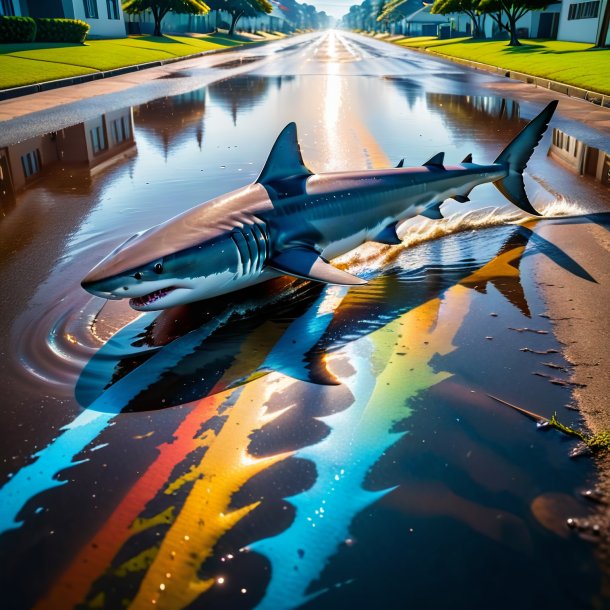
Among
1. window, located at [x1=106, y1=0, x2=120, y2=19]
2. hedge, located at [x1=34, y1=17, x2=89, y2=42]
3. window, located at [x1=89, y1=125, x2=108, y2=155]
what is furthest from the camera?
window, located at [x1=106, y1=0, x2=120, y2=19]

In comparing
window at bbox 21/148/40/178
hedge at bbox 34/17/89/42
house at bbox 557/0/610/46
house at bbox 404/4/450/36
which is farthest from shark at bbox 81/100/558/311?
house at bbox 404/4/450/36

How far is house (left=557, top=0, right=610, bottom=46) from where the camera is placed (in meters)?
38.0

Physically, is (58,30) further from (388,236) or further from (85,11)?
(388,236)

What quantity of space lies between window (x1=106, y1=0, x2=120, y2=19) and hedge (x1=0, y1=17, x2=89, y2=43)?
1543 cm

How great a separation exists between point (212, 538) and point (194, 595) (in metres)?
0.30

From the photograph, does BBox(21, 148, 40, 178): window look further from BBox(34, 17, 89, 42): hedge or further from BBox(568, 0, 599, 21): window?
BBox(568, 0, 599, 21): window

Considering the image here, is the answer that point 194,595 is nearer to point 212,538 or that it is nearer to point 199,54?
point 212,538

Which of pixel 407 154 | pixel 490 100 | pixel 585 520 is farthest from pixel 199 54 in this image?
pixel 585 520

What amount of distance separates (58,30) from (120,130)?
1291 inches

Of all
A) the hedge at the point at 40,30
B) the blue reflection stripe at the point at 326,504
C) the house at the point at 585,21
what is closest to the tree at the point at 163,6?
the hedge at the point at 40,30

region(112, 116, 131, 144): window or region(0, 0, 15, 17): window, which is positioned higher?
region(0, 0, 15, 17): window

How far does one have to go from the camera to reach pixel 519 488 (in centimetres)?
275

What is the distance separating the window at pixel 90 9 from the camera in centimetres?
5109

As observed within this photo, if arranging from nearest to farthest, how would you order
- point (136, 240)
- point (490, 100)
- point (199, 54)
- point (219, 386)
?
point (219, 386) → point (136, 240) → point (490, 100) → point (199, 54)
